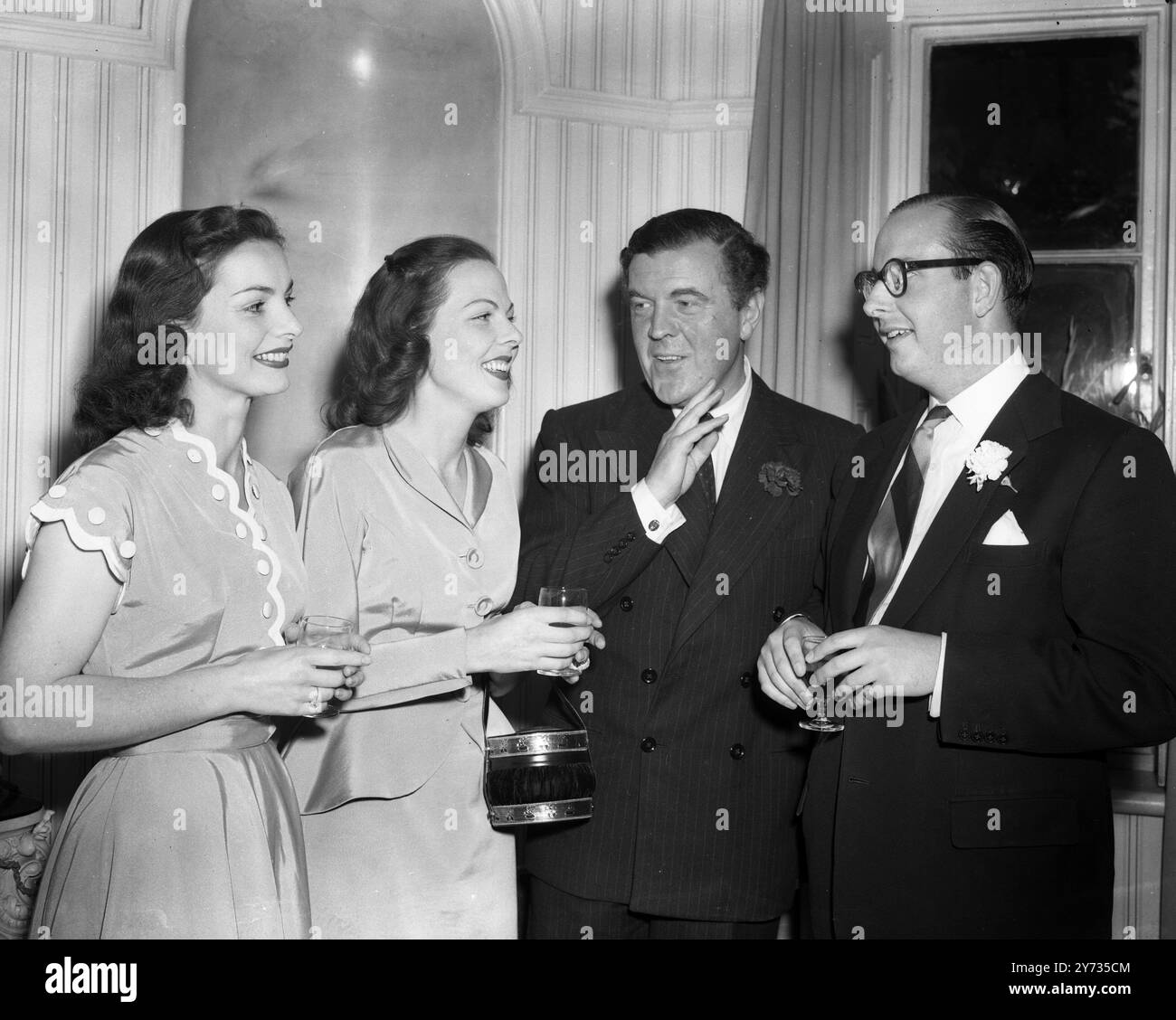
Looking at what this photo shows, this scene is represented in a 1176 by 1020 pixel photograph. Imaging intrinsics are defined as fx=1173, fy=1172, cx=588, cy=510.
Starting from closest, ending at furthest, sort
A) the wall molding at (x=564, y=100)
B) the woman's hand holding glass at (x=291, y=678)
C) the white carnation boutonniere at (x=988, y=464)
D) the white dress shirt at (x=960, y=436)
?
the woman's hand holding glass at (x=291, y=678) → the white carnation boutonniere at (x=988, y=464) → the white dress shirt at (x=960, y=436) → the wall molding at (x=564, y=100)

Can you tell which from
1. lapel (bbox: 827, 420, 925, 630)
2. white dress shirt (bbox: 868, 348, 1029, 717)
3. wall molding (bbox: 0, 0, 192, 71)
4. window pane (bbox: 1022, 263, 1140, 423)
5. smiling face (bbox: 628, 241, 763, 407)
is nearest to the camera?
white dress shirt (bbox: 868, 348, 1029, 717)

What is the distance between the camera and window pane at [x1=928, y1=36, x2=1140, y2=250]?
4086mm

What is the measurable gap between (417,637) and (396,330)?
75 centimetres

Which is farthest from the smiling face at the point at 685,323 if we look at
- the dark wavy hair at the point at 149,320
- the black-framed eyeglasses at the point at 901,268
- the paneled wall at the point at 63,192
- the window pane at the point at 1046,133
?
→ the paneled wall at the point at 63,192

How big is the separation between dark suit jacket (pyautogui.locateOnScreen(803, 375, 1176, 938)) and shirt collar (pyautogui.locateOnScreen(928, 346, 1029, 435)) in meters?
0.04

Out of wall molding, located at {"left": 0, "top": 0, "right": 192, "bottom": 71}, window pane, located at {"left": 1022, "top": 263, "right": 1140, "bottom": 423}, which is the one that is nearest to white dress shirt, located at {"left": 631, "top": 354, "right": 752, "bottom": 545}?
window pane, located at {"left": 1022, "top": 263, "right": 1140, "bottom": 423}

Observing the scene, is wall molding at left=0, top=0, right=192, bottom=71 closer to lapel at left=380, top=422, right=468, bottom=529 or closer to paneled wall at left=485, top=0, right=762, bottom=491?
paneled wall at left=485, top=0, right=762, bottom=491

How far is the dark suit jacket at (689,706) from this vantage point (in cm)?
276

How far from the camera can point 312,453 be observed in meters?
2.71

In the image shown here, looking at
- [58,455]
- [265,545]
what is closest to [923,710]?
[265,545]

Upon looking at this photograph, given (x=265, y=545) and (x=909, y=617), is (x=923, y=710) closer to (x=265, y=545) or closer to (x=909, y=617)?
(x=909, y=617)

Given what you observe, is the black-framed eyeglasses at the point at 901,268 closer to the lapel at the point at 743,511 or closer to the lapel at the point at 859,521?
the lapel at the point at 859,521

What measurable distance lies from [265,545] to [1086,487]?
167 centimetres

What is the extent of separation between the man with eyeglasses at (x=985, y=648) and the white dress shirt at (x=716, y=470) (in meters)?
0.38
